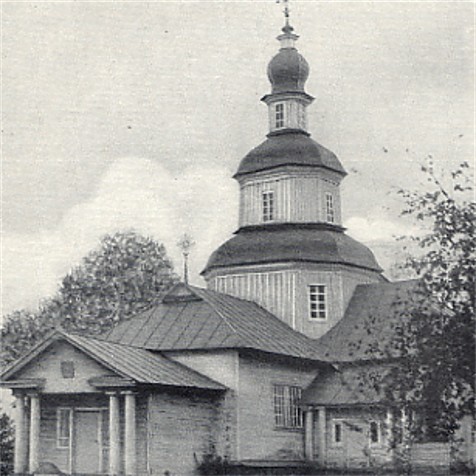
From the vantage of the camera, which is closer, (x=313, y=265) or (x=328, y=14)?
(x=328, y=14)

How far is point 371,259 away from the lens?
3700cm

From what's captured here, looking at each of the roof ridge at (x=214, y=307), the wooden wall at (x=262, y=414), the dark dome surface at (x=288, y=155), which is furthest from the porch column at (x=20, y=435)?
the dark dome surface at (x=288, y=155)

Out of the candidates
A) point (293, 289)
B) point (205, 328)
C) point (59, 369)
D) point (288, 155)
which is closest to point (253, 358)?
point (205, 328)

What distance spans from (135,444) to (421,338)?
11884 millimetres

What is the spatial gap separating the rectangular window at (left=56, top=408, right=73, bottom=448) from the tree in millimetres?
18370

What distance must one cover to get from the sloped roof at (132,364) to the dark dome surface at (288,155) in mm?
9439

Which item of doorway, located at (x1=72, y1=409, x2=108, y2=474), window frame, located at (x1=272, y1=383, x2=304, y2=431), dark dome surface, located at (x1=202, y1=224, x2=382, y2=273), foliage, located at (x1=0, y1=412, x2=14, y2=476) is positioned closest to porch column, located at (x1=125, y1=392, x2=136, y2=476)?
doorway, located at (x1=72, y1=409, x2=108, y2=474)

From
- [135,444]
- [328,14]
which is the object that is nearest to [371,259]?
[135,444]

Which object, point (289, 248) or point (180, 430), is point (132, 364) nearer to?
point (180, 430)

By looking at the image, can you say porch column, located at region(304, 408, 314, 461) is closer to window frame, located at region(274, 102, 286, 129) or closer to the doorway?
the doorway

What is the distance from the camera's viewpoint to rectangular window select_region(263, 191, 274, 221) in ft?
120

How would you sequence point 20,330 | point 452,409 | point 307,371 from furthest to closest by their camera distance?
point 20,330 < point 307,371 < point 452,409

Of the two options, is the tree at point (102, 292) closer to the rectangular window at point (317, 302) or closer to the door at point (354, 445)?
the rectangular window at point (317, 302)

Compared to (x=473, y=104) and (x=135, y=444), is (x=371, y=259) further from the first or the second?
(x=473, y=104)
